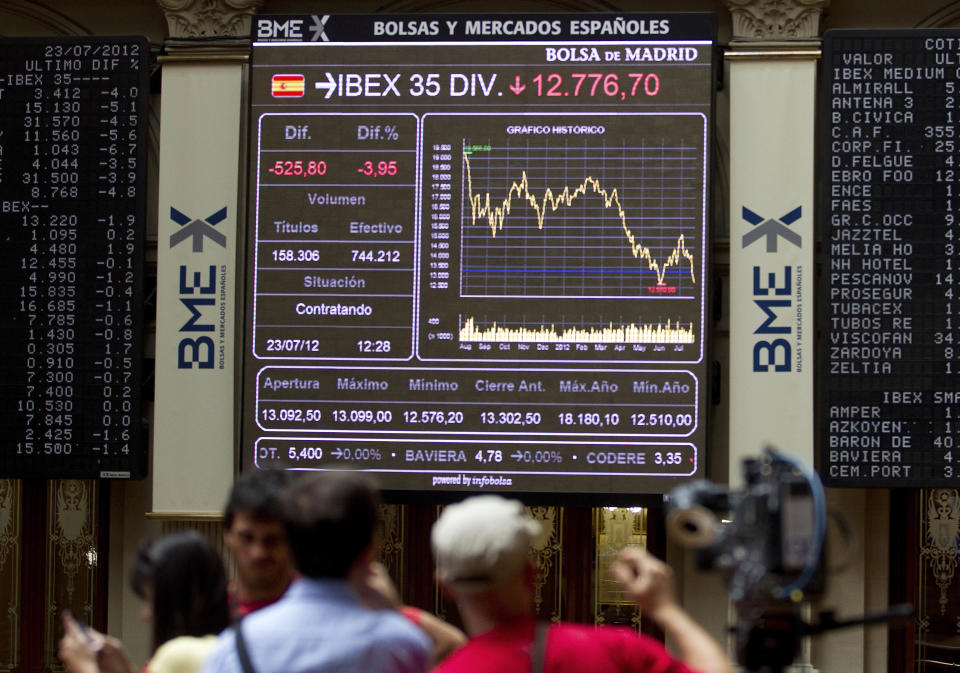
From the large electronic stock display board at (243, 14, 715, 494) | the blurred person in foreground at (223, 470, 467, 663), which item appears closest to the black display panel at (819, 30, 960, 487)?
the large electronic stock display board at (243, 14, 715, 494)

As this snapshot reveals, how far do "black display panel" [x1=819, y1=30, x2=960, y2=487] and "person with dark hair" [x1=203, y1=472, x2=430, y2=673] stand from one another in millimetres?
5671

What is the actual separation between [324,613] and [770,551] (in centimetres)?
88

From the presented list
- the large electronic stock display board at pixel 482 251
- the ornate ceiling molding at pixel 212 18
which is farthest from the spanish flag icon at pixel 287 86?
the ornate ceiling molding at pixel 212 18

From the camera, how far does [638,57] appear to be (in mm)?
8414

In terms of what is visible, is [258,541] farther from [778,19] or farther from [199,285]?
[778,19]

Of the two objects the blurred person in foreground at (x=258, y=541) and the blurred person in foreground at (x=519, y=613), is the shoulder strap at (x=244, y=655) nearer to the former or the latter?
the blurred person in foreground at (x=519, y=613)

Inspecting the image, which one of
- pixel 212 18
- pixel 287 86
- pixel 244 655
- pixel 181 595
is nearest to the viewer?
pixel 244 655

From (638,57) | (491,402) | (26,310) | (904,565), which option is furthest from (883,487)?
(26,310)

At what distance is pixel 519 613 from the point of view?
114 inches

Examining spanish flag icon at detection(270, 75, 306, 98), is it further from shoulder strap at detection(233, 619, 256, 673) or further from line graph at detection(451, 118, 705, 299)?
shoulder strap at detection(233, 619, 256, 673)

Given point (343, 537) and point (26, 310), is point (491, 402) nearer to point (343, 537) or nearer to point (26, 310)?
point (26, 310)

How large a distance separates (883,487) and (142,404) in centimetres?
433

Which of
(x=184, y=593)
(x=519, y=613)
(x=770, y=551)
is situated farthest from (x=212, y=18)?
(x=770, y=551)

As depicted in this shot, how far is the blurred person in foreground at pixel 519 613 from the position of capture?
9.26ft
